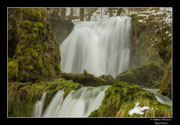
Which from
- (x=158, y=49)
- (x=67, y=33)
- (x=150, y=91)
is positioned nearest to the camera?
(x=150, y=91)

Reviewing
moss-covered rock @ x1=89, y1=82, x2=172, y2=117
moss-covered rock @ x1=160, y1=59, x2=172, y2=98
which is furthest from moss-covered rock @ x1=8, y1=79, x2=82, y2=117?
moss-covered rock @ x1=160, y1=59, x2=172, y2=98

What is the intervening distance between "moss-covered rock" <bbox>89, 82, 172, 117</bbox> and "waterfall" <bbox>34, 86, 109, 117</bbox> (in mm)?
163

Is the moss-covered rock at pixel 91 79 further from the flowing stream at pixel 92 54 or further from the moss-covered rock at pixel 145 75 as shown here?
the moss-covered rock at pixel 145 75

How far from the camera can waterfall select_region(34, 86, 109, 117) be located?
4.86 m

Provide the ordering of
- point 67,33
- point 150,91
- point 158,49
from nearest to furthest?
point 150,91 < point 158,49 < point 67,33

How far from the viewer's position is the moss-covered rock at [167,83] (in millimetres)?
4875

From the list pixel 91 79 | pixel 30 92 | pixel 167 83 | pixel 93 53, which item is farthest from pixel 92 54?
pixel 167 83

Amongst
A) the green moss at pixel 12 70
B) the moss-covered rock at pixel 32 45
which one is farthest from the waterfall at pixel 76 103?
the green moss at pixel 12 70

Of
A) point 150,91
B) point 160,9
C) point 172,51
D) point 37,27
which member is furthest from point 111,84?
point 37,27

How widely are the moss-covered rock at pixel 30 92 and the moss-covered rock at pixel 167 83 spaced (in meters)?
2.24

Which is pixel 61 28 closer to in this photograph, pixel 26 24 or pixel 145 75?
pixel 26 24

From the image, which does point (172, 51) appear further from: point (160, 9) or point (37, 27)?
point (37, 27)
